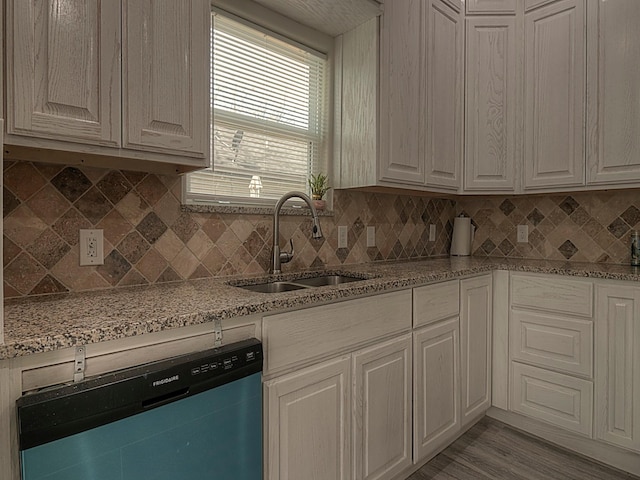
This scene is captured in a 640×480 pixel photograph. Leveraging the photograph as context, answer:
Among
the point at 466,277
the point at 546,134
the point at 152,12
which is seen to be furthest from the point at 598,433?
the point at 152,12

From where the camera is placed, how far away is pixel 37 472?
2.68 feet

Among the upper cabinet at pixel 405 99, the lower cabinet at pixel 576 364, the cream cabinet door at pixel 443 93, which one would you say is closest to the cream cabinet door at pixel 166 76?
the upper cabinet at pixel 405 99

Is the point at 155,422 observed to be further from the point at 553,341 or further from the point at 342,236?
the point at 553,341

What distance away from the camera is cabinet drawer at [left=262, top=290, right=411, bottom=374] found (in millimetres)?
1288

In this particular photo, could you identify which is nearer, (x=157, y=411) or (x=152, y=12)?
(x=157, y=411)

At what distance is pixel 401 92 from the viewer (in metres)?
2.19

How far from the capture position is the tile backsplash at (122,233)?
1.33m

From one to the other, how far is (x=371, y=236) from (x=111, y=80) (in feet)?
5.51

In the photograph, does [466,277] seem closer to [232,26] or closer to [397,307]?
[397,307]

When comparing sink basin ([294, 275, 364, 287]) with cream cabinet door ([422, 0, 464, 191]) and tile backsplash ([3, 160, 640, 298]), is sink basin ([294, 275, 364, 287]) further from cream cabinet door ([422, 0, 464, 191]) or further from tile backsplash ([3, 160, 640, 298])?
cream cabinet door ([422, 0, 464, 191])

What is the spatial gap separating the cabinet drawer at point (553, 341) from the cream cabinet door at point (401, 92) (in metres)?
1.03

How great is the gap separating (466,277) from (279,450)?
4.50ft

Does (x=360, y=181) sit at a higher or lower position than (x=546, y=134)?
lower

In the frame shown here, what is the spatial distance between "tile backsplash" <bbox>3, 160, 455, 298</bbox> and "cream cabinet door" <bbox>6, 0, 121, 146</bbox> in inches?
13.5
